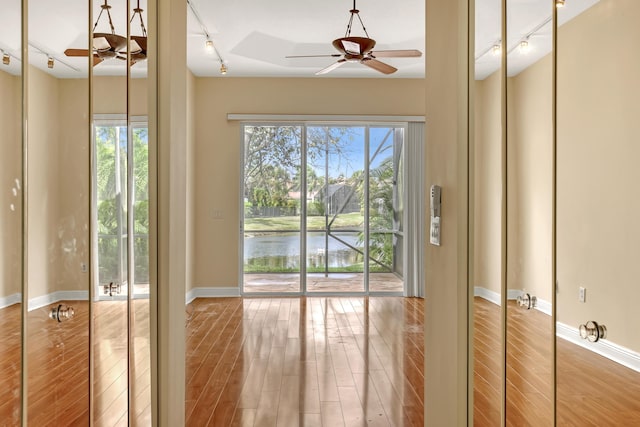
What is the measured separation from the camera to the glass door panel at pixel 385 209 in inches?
276

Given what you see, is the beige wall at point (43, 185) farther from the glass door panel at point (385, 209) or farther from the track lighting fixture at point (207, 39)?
the glass door panel at point (385, 209)

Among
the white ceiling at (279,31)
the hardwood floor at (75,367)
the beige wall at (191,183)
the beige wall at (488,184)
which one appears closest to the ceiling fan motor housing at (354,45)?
the white ceiling at (279,31)

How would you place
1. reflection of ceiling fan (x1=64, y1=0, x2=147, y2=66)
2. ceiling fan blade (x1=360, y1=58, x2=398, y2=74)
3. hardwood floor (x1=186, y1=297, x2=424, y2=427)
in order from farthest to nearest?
ceiling fan blade (x1=360, y1=58, x2=398, y2=74)
hardwood floor (x1=186, y1=297, x2=424, y2=427)
reflection of ceiling fan (x1=64, y1=0, x2=147, y2=66)


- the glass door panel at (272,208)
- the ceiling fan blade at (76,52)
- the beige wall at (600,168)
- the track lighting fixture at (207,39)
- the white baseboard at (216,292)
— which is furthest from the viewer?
the glass door panel at (272,208)

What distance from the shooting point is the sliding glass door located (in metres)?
6.93

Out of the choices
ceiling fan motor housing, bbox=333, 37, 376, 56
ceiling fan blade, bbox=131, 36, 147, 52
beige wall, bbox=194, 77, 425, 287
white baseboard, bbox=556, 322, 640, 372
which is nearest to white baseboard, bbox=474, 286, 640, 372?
white baseboard, bbox=556, 322, 640, 372

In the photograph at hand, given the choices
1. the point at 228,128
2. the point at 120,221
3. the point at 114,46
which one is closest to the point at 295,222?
the point at 228,128

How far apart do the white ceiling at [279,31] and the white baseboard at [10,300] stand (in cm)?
54

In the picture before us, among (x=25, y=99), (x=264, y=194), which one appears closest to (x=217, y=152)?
(x=264, y=194)

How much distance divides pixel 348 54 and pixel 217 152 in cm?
311

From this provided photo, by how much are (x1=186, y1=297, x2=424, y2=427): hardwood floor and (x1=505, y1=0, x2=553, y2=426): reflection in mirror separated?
155 cm

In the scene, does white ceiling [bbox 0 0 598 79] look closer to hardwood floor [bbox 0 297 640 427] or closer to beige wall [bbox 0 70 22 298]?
beige wall [bbox 0 70 22 298]

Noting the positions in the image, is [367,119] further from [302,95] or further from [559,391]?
[559,391]

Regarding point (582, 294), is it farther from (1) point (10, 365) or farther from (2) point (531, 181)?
(1) point (10, 365)
